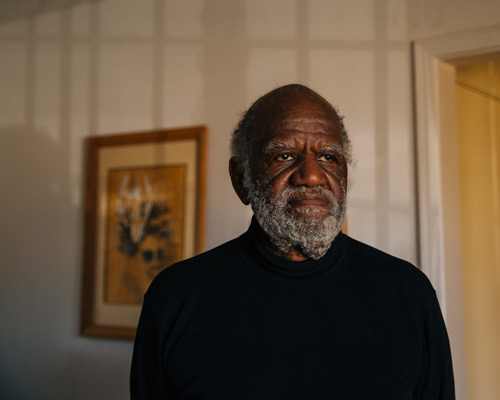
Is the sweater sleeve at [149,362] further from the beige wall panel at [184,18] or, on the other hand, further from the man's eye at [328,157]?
the beige wall panel at [184,18]

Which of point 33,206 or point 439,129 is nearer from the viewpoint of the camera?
point 439,129

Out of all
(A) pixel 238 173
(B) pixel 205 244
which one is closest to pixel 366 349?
(A) pixel 238 173

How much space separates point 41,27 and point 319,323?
8.24 feet

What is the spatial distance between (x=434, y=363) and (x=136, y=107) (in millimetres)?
1898

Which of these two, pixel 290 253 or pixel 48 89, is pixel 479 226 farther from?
pixel 48 89

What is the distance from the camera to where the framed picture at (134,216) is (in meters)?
2.39

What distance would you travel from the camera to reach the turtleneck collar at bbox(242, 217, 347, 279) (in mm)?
1104

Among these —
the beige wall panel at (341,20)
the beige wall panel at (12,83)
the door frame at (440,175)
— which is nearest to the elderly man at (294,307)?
the door frame at (440,175)

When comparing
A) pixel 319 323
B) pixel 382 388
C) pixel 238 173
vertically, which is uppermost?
pixel 238 173

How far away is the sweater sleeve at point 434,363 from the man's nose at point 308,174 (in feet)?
1.11

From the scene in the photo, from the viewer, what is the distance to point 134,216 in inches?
99.7

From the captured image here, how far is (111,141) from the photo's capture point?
2586 millimetres

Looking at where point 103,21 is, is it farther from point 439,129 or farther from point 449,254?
point 449,254

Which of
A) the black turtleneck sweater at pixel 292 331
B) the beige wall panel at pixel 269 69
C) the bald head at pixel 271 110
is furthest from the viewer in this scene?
the beige wall panel at pixel 269 69
